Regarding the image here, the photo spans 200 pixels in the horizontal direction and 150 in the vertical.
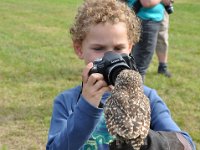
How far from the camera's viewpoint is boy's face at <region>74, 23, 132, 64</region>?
9.77 feet

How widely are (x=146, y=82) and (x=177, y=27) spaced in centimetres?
810

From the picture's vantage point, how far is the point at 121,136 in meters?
1.94

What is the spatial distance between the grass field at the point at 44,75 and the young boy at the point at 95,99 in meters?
3.36

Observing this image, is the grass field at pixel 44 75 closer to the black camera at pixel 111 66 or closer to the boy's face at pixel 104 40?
Result: the boy's face at pixel 104 40

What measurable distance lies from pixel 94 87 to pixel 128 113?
0.51m

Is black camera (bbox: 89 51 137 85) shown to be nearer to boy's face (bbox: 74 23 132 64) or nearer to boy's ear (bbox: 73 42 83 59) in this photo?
boy's face (bbox: 74 23 132 64)

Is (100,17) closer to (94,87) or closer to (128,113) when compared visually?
(94,87)

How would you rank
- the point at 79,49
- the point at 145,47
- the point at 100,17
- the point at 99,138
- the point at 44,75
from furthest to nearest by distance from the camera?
the point at 44,75 < the point at 145,47 < the point at 79,49 < the point at 100,17 < the point at 99,138

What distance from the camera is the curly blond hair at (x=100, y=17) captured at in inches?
121

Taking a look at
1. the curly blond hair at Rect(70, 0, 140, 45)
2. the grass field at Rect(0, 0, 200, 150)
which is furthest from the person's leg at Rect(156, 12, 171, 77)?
the curly blond hair at Rect(70, 0, 140, 45)

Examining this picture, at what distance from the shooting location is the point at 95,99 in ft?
8.18

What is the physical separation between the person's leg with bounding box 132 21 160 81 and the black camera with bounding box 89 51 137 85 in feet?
15.0

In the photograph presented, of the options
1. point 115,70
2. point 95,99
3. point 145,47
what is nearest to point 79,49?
point 95,99

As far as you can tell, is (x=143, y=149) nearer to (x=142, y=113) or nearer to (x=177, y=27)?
(x=142, y=113)
